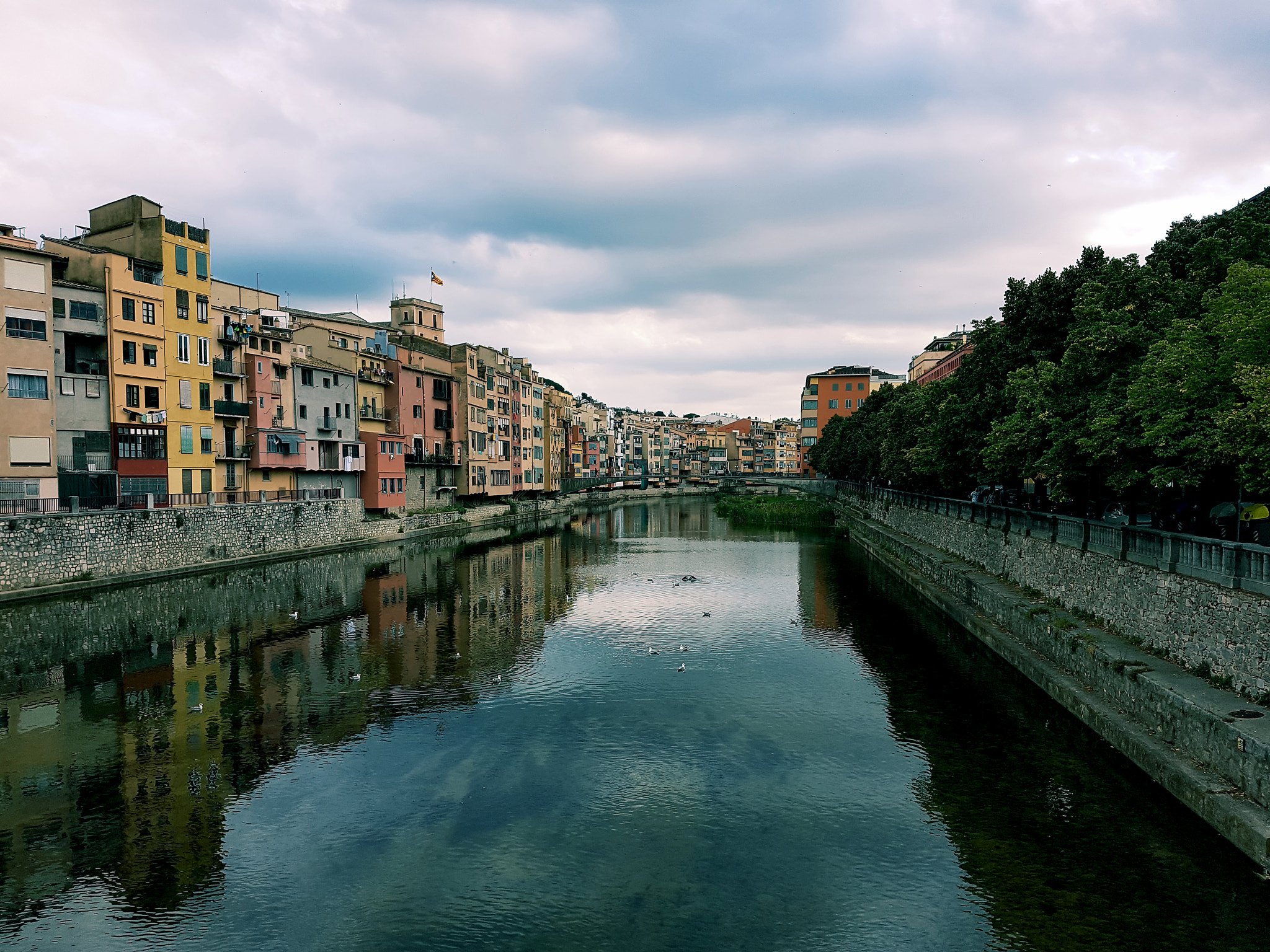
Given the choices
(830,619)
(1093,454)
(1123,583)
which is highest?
(1093,454)

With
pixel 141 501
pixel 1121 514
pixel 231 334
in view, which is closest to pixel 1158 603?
pixel 1121 514

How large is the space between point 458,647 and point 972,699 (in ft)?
69.1

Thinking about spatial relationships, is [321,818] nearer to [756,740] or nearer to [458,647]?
[756,740]

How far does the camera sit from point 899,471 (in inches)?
2520

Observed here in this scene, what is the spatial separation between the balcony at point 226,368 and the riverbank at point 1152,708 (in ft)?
178

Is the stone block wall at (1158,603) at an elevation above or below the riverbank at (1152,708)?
above

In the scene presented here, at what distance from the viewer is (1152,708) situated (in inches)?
753

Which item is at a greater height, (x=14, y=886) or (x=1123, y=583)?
(x=1123, y=583)

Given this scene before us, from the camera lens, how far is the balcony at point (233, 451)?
190ft

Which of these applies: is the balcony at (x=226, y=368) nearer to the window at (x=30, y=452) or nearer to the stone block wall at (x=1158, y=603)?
the window at (x=30, y=452)

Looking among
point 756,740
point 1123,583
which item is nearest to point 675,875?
point 756,740

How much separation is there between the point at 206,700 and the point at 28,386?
29927 millimetres

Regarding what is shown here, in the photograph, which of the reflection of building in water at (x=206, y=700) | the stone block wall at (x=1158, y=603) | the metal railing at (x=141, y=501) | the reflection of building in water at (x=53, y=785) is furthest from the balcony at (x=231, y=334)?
the stone block wall at (x=1158, y=603)

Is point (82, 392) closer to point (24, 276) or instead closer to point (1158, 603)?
point (24, 276)
